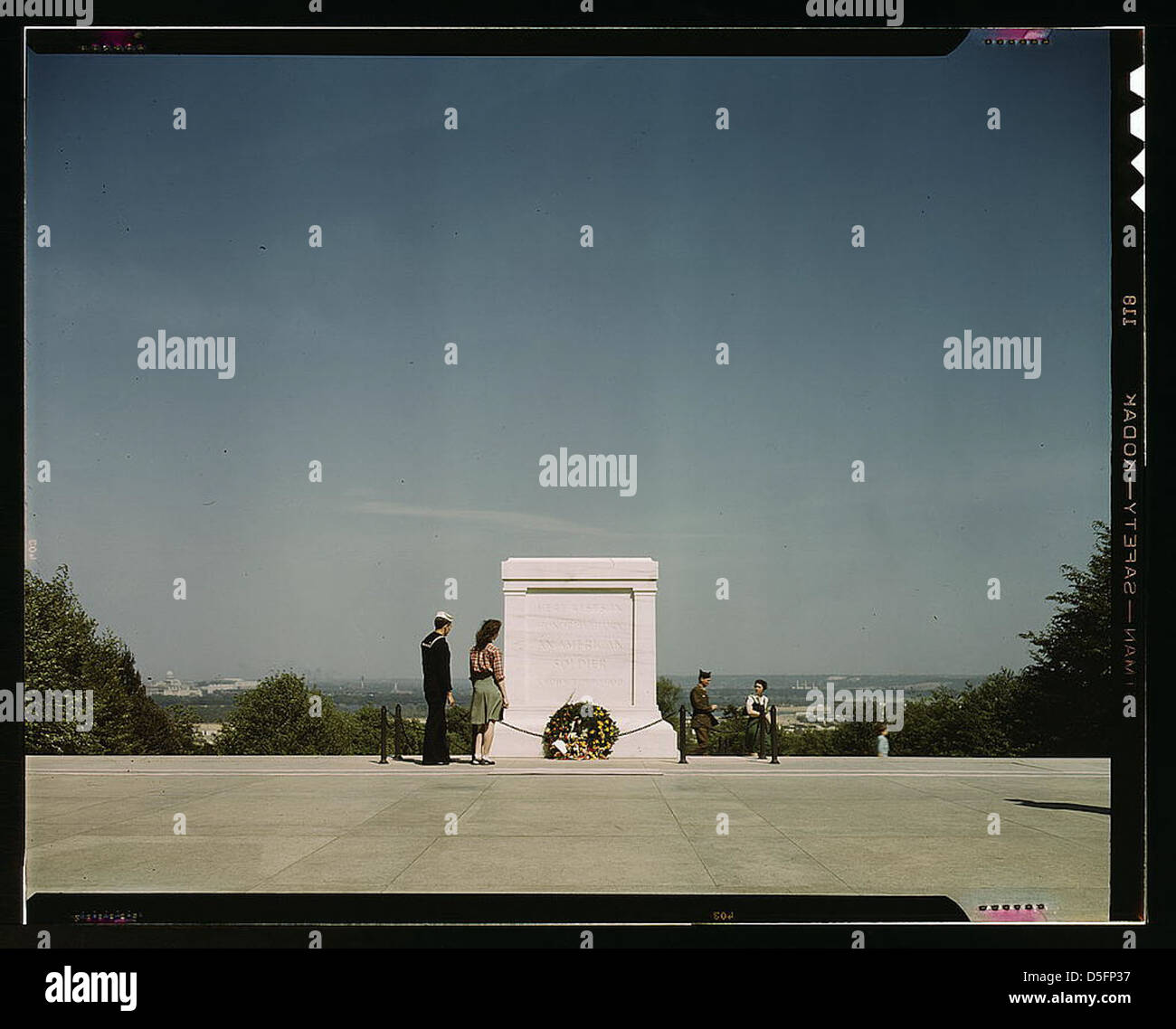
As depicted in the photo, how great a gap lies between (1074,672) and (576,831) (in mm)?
29928

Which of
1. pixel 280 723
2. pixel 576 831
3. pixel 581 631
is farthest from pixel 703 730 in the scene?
pixel 280 723

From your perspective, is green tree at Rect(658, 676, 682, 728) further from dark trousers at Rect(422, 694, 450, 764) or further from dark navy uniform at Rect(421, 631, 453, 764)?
dark navy uniform at Rect(421, 631, 453, 764)

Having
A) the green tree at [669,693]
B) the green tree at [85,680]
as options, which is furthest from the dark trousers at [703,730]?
the green tree at [669,693]

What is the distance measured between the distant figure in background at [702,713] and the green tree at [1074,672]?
1813 centimetres

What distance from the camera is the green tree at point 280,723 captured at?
4156 centimetres

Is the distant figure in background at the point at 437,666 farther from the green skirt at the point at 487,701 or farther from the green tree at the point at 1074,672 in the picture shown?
the green tree at the point at 1074,672

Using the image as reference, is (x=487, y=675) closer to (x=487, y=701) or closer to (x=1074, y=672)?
(x=487, y=701)

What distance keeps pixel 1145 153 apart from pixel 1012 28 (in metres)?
1.02

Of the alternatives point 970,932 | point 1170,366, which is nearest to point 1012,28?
point 1170,366

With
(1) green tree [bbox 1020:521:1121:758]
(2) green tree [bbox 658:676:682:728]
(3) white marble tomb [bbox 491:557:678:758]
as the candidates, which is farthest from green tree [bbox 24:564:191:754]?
(2) green tree [bbox 658:676:682:728]

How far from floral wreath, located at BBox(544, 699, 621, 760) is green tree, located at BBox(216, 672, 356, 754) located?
24.8 meters

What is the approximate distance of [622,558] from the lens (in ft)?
62.9

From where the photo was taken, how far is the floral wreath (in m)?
17.5
